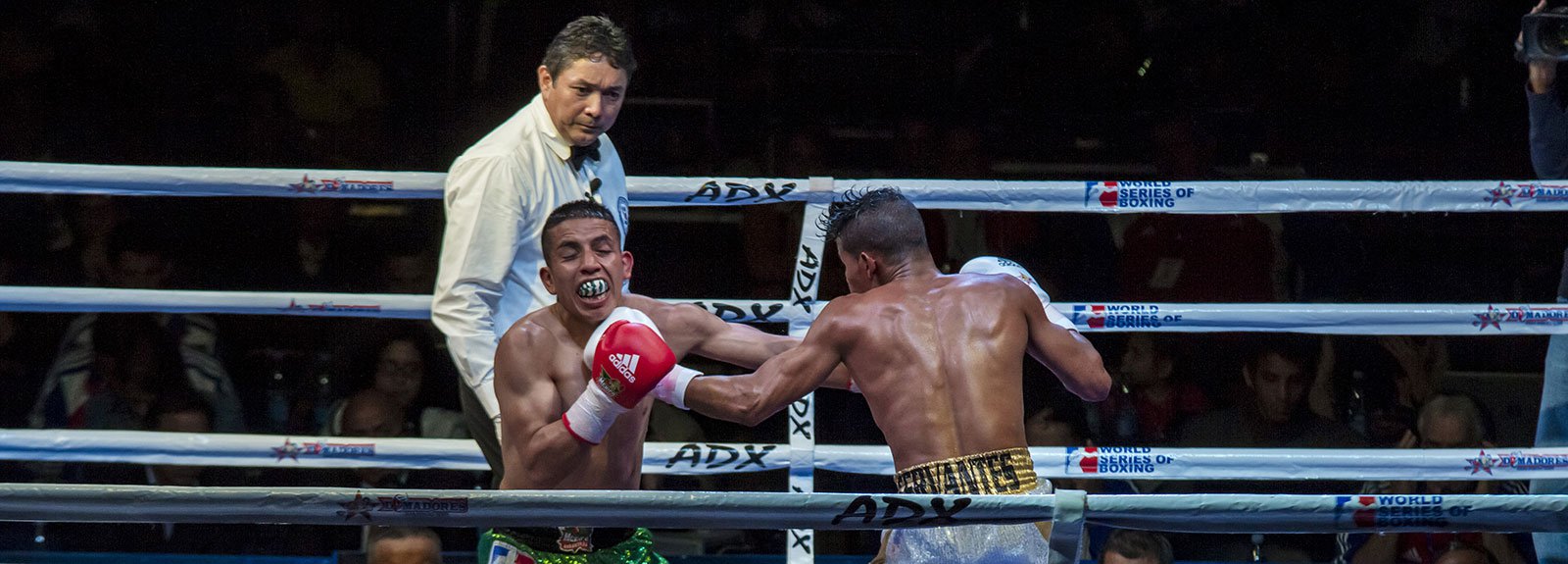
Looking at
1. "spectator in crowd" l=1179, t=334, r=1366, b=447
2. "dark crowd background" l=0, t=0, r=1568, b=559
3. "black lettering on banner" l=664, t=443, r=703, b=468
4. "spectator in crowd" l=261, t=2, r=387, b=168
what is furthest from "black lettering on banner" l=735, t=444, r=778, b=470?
"spectator in crowd" l=261, t=2, r=387, b=168

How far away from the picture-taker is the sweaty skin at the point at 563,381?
2.69 m

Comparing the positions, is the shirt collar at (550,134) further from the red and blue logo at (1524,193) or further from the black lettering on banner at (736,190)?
the red and blue logo at (1524,193)

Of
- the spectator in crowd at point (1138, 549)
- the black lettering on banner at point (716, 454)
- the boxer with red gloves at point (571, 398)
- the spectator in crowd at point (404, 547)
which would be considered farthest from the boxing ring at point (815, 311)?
the boxer with red gloves at point (571, 398)

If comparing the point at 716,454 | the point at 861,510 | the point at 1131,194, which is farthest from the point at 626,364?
the point at 1131,194

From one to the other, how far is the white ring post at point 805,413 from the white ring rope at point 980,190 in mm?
95

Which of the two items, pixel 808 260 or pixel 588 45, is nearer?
pixel 588 45

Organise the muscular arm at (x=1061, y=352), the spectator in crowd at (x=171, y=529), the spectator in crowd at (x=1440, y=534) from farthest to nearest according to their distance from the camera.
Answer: the spectator in crowd at (x=171, y=529), the spectator in crowd at (x=1440, y=534), the muscular arm at (x=1061, y=352)

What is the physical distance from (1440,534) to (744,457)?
209cm

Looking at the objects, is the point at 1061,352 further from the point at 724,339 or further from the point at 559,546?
the point at 559,546

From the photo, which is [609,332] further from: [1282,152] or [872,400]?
[1282,152]

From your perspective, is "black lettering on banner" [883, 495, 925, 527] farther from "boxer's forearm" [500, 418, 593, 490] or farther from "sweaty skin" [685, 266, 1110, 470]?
"boxer's forearm" [500, 418, 593, 490]

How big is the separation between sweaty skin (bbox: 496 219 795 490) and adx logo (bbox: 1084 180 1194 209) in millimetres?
1285

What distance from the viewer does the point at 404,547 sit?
366cm

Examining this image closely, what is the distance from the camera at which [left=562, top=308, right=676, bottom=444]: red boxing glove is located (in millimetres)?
2527
